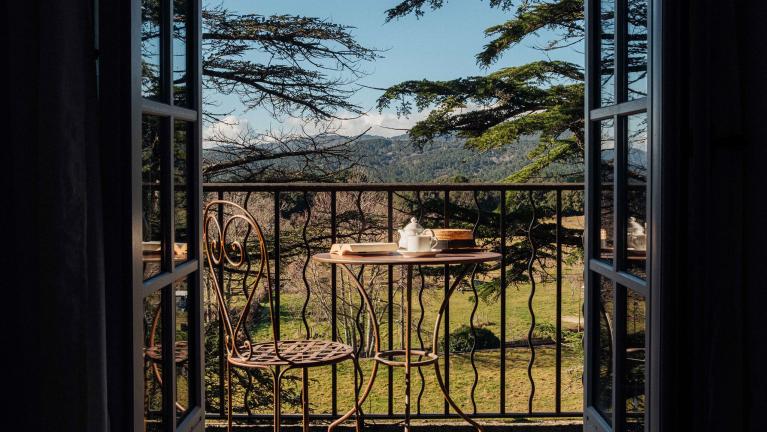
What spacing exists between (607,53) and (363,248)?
142 centimetres

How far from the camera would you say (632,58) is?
76.5 inches

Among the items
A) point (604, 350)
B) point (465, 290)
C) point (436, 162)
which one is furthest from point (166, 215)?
point (436, 162)

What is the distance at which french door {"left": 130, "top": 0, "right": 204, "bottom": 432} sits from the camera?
153cm

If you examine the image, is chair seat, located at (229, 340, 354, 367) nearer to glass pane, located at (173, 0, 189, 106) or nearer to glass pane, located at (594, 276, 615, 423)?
glass pane, located at (594, 276, 615, 423)

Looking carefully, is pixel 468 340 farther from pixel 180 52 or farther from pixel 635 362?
pixel 180 52

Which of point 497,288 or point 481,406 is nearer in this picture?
point 497,288

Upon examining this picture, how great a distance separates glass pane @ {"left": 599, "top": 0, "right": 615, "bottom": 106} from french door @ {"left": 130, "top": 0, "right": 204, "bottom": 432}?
1.11 m
